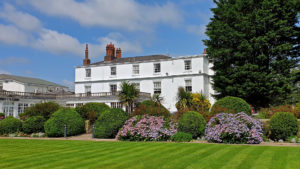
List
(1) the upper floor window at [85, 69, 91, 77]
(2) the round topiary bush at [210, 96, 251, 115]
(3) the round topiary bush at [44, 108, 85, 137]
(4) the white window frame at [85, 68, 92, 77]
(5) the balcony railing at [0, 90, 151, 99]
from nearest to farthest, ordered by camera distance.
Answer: (2) the round topiary bush at [210, 96, 251, 115], (3) the round topiary bush at [44, 108, 85, 137], (5) the balcony railing at [0, 90, 151, 99], (4) the white window frame at [85, 68, 92, 77], (1) the upper floor window at [85, 69, 91, 77]

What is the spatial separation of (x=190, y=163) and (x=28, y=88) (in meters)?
48.7

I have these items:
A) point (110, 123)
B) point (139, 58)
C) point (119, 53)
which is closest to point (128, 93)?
point (110, 123)

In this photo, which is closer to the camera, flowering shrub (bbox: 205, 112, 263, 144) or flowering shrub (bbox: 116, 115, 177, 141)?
flowering shrub (bbox: 205, 112, 263, 144)

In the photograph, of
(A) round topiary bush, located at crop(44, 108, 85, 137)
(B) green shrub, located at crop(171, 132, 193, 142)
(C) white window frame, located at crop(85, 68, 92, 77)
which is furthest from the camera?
(C) white window frame, located at crop(85, 68, 92, 77)

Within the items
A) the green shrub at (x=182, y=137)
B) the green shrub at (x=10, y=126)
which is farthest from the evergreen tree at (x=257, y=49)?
the green shrub at (x=10, y=126)

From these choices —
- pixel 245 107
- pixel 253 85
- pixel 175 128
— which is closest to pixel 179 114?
pixel 175 128

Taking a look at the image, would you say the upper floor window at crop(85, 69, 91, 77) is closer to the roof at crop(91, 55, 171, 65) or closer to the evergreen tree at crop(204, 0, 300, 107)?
the roof at crop(91, 55, 171, 65)

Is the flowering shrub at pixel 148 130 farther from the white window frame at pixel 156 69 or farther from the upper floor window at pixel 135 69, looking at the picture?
the upper floor window at pixel 135 69

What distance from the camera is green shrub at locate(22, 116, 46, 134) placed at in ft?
78.2

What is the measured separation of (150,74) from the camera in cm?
4328

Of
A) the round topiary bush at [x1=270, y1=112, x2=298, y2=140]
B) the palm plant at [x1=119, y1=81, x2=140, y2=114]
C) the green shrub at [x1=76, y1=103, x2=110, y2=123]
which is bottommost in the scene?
the round topiary bush at [x1=270, y1=112, x2=298, y2=140]

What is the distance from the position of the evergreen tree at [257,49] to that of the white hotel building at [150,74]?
10.6 m

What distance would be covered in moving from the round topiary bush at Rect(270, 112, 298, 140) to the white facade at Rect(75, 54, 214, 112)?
69.0 ft

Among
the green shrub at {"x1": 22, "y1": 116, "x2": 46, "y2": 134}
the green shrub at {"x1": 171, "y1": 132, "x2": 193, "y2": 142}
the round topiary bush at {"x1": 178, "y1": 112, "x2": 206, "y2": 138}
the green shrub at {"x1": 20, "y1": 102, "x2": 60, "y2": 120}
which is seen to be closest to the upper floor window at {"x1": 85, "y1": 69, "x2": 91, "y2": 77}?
the green shrub at {"x1": 20, "y1": 102, "x2": 60, "y2": 120}
